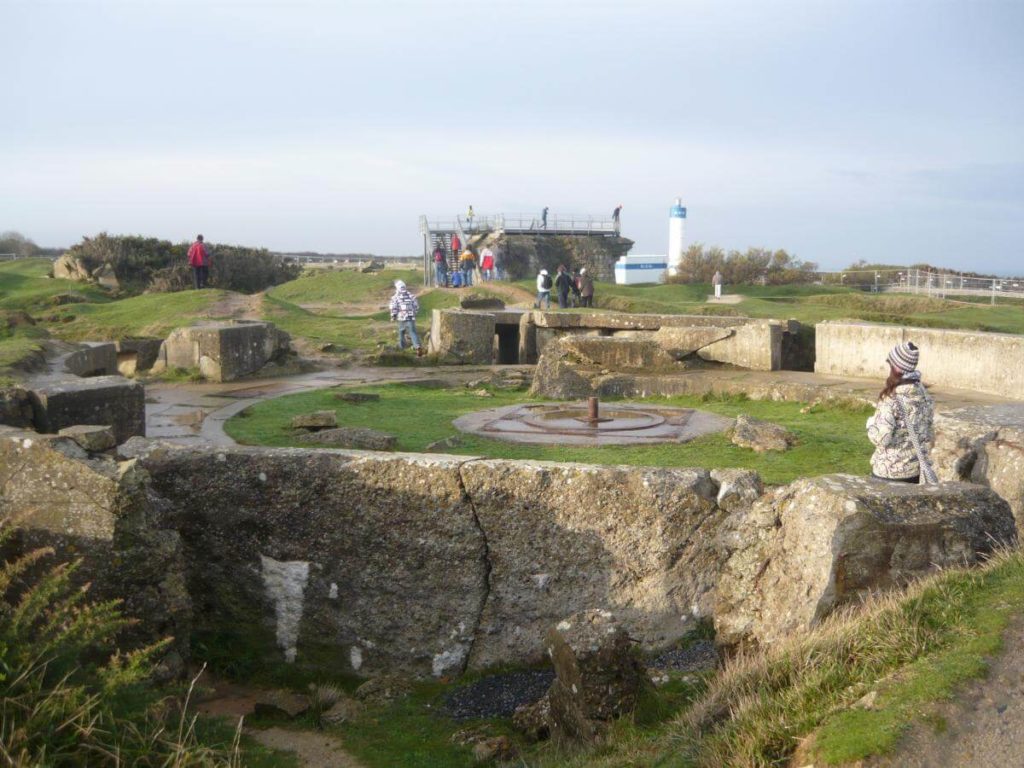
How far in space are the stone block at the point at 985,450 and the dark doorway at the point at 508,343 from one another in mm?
12783

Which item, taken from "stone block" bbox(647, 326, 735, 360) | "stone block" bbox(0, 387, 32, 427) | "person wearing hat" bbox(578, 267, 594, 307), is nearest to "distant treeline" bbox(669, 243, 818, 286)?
"person wearing hat" bbox(578, 267, 594, 307)

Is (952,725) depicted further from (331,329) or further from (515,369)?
(331,329)

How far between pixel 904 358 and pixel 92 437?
16.0 feet

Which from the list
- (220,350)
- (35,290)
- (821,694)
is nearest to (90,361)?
(220,350)

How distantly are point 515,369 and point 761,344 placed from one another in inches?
145

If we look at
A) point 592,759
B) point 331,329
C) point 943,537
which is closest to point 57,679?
point 592,759

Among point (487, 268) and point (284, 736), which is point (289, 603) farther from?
point (487, 268)

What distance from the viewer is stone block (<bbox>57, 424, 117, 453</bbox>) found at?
18.9 feet

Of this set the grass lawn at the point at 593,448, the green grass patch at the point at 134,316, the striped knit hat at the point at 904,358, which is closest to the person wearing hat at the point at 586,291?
the green grass patch at the point at 134,316

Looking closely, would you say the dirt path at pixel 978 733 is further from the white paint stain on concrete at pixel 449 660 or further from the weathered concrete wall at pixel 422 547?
the white paint stain on concrete at pixel 449 660

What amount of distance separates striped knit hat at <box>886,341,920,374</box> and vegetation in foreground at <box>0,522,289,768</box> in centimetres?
437

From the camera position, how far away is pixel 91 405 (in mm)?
9258

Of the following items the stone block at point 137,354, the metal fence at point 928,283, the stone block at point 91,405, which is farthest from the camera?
the metal fence at point 928,283

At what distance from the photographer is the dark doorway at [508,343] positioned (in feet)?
63.6
